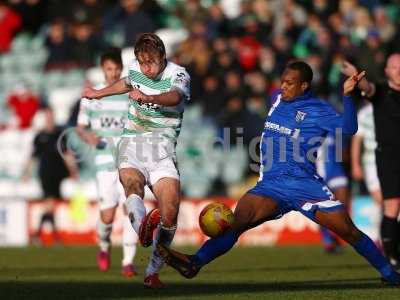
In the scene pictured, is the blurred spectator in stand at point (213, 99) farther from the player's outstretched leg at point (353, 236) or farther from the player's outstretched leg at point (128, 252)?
the player's outstretched leg at point (353, 236)

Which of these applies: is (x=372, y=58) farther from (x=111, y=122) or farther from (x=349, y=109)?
(x=349, y=109)

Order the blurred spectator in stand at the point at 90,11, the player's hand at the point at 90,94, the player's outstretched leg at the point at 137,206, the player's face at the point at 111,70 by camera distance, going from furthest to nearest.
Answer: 1. the blurred spectator in stand at the point at 90,11
2. the player's face at the point at 111,70
3. the player's hand at the point at 90,94
4. the player's outstretched leg at the point at 137,206

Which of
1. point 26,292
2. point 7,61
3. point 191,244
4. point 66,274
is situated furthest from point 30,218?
point 26,292

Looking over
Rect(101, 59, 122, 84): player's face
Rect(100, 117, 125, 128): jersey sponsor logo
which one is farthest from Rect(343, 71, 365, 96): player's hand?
Rect(100, 117, 125, 128): jersey sponsor logo

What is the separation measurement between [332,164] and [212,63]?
5.84 metres

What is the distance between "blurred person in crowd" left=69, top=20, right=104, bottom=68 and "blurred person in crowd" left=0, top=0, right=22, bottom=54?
7.07 feet

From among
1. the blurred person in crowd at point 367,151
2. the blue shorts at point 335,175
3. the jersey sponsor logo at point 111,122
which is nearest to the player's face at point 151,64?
the jersey sponsor logo at point 111,122

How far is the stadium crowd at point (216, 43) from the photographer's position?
23453 millimetres

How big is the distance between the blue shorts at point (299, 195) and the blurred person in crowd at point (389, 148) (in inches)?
112

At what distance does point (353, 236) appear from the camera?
11531mm

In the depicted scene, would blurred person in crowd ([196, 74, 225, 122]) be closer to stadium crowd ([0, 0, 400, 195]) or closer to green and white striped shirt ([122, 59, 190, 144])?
stadium crowd ([0, 0, 400, 195])

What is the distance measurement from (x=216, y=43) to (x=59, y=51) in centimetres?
390

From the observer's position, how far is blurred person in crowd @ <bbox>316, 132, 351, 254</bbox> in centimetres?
1919

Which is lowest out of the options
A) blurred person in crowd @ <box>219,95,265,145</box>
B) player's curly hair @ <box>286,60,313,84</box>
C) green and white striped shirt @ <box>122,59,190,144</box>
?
blurred person in crowd @ <box>219,95,265,145</box>
